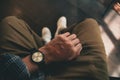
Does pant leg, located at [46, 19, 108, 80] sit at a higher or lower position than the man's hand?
lower

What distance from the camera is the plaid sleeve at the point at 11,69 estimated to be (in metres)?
1.00

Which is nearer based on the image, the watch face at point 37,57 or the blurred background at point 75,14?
the watch face at point 37,57

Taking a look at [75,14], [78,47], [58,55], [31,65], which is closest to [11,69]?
[31,65]

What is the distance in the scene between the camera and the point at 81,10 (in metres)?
2.14

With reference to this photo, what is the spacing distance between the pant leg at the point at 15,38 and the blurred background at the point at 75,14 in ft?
1.11

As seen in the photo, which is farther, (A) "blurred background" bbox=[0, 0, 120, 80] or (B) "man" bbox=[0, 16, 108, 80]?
(A) "blurred background" bbox=[0, 0, 120, 80]

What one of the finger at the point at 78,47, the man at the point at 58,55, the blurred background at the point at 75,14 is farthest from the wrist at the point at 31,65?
the blurred background at the point at 75,14

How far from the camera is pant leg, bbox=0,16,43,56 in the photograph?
137 centimetres

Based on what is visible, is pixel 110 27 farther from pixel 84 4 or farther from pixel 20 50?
pixel 20 50

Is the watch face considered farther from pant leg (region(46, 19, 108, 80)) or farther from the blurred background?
the blurred background

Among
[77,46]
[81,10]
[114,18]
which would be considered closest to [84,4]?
[81,10]

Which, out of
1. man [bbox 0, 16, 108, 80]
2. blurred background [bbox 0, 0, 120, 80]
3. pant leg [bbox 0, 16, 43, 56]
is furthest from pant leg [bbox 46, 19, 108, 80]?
blurred background [bbox 0, 0, 120, 80]

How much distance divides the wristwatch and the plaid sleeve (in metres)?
0.20

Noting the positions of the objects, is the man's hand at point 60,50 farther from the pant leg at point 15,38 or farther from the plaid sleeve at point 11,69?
the plaid sleeve at point 11,69
